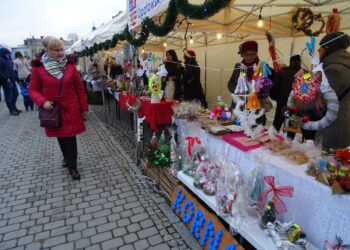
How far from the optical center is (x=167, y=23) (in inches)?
129

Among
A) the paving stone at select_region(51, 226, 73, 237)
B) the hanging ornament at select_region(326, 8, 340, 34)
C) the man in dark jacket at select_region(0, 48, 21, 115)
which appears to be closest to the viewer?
the hanging ornament at select_region(326, 8, 340, 34)

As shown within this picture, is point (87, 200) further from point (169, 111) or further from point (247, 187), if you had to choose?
point (247, 187)

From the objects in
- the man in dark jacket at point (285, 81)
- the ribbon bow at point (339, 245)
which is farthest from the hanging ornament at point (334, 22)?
the ribbon bow at point (339, 245)

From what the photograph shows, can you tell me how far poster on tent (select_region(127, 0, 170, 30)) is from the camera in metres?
3.38

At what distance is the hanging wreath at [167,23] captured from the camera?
3.07 meters

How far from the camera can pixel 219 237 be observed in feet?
6.69

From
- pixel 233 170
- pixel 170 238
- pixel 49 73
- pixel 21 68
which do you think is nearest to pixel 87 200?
pixel 170 238

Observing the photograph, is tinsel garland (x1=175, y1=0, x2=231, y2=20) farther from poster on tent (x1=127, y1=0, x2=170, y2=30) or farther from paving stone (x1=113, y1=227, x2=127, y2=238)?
paving stone (x1=113, y1=227, x2=127, y2=238)

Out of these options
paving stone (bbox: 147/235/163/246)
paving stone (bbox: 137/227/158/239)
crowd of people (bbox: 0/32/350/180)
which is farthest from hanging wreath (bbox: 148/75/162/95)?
paving stone (bbox: 147/235/163/246)

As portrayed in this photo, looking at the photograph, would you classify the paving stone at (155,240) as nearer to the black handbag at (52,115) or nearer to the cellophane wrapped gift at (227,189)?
the cellophane wrapped gift at (227,189)

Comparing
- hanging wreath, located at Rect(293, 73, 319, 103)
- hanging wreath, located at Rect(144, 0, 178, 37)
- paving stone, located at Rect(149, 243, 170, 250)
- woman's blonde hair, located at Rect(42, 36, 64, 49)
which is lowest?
paving stone, located at Rect(149, 243, 170, 250)

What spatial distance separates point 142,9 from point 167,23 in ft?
3.32

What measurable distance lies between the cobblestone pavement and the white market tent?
2.01 meters

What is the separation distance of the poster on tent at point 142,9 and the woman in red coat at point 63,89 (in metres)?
1.36
